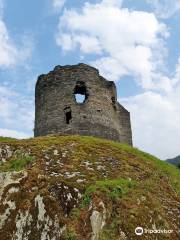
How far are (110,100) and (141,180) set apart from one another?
1410 centimetres

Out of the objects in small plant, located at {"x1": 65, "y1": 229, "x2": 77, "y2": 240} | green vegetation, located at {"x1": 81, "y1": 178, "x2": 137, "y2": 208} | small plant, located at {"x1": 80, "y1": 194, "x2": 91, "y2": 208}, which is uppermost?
green vegetation, located at {"x1": 81, "y1": 178, "x2": 137, "y2": 208}

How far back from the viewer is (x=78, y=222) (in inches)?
605

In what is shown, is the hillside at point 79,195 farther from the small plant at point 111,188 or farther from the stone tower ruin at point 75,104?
the stone tower ruin at point 75,104

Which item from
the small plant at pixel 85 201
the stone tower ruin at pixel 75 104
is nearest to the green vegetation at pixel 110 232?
the small plant at pixel 85 201

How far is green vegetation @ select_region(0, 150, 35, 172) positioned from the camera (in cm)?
1914

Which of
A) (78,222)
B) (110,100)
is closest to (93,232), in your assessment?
(78,222)

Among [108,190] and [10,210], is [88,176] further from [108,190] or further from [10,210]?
[10,210]

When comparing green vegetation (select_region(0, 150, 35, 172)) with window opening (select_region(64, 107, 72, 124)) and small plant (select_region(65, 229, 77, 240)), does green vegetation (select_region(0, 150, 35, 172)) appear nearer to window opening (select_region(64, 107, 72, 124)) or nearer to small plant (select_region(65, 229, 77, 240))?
small plant (select_region(65, 229, 77, 240))

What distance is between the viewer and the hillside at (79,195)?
603 inches

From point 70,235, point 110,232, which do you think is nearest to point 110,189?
point 110,232

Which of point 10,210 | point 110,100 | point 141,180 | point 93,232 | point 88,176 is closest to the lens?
point 93,232

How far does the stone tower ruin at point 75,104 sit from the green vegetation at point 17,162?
10213 mm

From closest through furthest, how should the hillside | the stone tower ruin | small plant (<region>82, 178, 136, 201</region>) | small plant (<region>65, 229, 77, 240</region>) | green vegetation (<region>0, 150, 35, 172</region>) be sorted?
small plant (<region>65, 229, 77, 240</region>)
the hillside
small plant (<region>82, 178, 136, 201</region>)
green vegetation (<region>0, 150, 35, 172</region>)
the stone tower ruin

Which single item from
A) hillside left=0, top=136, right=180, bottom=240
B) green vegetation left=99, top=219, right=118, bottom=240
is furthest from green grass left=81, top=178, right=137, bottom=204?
green vegetation left=99, top=219, right=118, bottom=240
